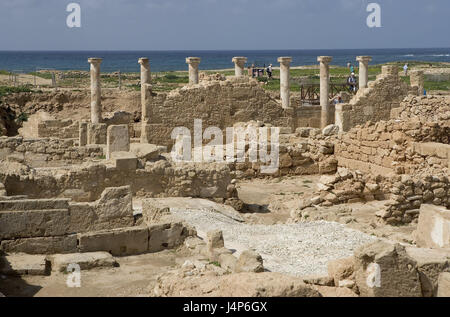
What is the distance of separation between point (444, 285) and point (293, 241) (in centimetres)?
402

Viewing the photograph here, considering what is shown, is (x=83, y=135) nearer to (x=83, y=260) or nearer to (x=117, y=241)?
(x=117, y=241)

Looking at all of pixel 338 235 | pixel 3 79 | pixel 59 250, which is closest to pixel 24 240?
pixel 59 250

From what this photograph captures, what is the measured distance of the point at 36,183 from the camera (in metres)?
12.0

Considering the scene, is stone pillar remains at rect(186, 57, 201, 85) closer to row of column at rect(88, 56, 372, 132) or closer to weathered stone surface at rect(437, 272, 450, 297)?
row of column at rect(88, 56, 372, 132)

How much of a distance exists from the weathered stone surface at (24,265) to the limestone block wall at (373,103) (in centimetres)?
1688

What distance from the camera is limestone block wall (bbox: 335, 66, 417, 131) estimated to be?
24594mm

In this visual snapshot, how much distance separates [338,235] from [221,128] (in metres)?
12.2

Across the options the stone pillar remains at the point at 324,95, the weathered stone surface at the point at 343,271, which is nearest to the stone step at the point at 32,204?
the weathered stone surface at the point at 343,271

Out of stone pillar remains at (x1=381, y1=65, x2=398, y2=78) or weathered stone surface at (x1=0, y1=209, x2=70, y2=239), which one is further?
stone pillar remains at (x1=381, y1=65, x2=398, y2=78)

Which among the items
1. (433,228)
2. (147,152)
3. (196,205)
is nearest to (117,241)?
(196,205)

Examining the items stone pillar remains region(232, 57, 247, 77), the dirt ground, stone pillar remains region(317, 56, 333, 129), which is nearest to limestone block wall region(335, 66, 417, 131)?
stone pillar remains region(317, 56, 333, 129)

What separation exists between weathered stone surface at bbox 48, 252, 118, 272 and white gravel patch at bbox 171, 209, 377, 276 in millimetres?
1639

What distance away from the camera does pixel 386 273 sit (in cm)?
630
